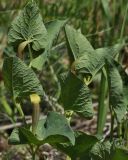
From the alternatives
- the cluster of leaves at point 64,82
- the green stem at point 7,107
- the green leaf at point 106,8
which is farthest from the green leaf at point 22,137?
the green leaf at point 106,8

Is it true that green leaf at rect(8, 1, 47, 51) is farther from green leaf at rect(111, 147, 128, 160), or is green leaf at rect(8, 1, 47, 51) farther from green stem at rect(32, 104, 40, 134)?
green leaf at rect(111, 147, 128, 160)

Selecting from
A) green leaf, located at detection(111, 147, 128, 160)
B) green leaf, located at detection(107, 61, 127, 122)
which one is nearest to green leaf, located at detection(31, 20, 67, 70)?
green leaf, located at detection(107, 61, 127, 122)

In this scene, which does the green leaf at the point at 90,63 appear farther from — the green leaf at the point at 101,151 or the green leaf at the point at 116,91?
the green leaf at the point at 101,151

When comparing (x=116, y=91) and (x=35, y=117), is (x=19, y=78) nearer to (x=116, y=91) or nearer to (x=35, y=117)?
(x=35, y=117)

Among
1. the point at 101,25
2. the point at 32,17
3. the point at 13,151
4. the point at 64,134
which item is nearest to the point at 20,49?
the point at 32,17

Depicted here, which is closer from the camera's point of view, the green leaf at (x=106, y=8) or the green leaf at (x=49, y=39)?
the green leaf at (x=49, y=39)

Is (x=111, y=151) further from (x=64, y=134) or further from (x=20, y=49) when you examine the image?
(x=20, y=49)
